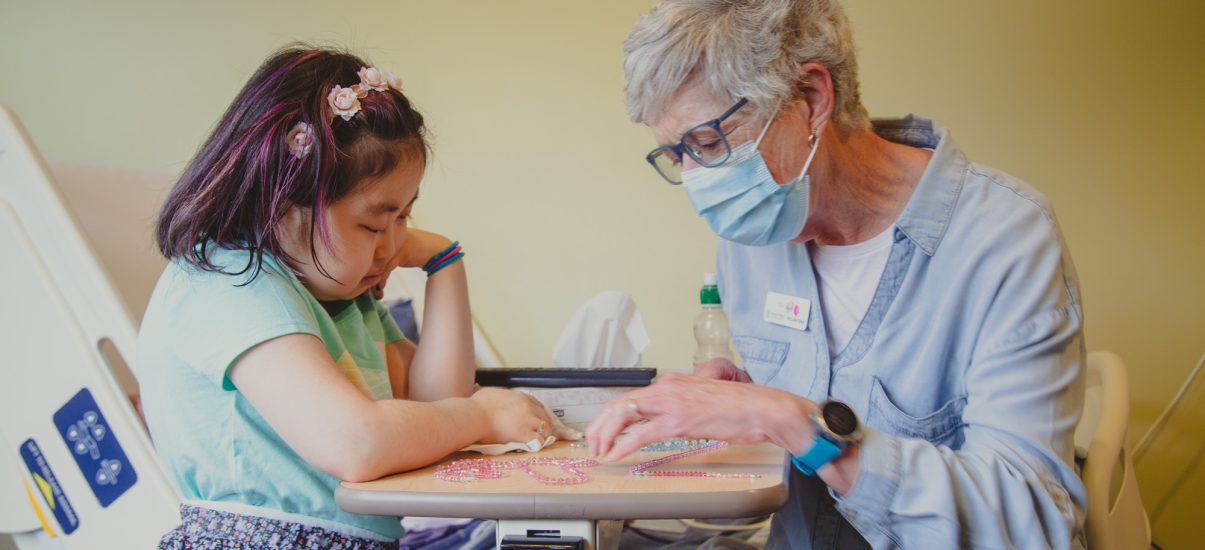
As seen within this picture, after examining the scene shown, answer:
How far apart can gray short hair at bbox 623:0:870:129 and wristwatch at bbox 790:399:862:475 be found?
43 centimetres

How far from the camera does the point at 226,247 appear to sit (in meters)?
1.10

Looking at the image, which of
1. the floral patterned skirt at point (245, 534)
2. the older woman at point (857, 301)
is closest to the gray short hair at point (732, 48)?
the older woman at point (857, 301)

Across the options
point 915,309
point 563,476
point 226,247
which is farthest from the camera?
point 915,309

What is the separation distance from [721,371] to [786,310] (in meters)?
0.18

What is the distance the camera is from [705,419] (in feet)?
3.26

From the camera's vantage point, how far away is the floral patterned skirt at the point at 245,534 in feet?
3.42

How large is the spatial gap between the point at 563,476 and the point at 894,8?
1922 mm

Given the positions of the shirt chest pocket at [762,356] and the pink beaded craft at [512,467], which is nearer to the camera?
the pink beaded craft at [512,467]

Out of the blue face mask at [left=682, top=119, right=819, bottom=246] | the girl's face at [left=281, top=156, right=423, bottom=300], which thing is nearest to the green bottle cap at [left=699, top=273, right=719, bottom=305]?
the blue face mask at [left=682, top=119, right=819, bottom=246]

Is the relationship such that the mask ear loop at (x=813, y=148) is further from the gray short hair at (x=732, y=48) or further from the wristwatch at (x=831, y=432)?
the wristwatch at (x=831, y=432)

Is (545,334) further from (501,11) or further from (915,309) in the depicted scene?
(915,309)

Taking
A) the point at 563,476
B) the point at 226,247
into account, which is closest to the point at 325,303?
the point at 226,247

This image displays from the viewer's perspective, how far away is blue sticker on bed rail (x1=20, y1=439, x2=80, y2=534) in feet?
4.95

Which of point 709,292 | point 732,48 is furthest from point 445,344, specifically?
point 709,292
